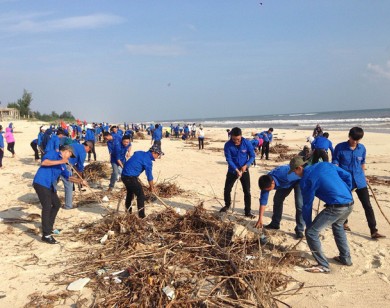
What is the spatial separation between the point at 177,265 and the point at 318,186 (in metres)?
2.06

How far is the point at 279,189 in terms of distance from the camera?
5.98 metres

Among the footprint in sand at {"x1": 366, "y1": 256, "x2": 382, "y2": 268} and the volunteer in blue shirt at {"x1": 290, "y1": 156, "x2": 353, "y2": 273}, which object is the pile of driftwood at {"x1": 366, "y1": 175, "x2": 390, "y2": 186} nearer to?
the footprint in sand at {"x1": 366, "y1": 256, "x2": 382, "y2": 268}

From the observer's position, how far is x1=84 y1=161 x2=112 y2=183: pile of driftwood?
10.8 m

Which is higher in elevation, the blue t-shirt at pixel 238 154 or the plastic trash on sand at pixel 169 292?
the blue t-shirt at pixel 238 154

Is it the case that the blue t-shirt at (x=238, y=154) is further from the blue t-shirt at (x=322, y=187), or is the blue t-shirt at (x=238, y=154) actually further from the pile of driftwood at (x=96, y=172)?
the pile of driftwood at (x=96, y=172)

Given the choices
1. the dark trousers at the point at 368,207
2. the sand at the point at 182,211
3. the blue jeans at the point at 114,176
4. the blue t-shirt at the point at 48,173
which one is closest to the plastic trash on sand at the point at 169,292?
the sand at the point at 182,211

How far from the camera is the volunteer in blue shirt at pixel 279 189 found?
5223 millimetres

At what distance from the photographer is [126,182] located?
644 cm

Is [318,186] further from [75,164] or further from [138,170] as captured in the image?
[75,164]

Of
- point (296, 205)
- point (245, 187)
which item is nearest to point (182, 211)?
point (245, 187)

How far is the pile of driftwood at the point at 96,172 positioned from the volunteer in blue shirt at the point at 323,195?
7925 millimetres

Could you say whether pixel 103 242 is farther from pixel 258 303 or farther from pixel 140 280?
pixel 258 303

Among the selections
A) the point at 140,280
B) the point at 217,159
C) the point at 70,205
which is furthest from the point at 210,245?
the point at 217,159

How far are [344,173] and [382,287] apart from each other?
1439mm
